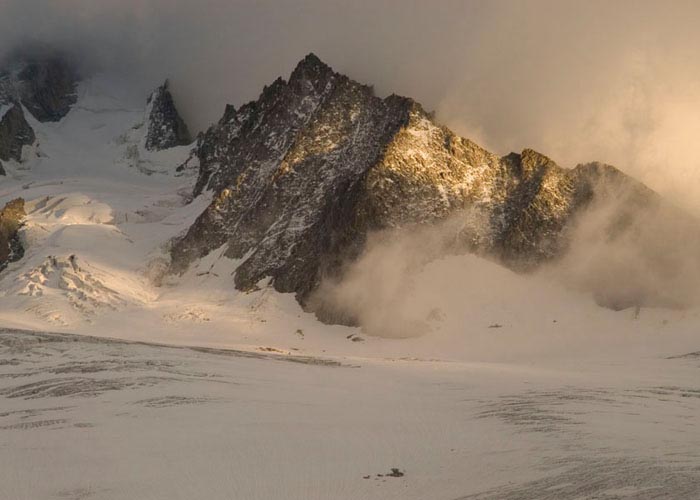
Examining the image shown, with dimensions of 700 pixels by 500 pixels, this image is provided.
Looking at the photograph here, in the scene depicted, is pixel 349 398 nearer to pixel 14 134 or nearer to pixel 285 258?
pixel 285 258

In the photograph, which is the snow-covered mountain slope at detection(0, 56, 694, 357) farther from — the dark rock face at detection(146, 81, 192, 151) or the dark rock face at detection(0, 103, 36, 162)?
the dark rock face at detection(146, 81, 192, 151)

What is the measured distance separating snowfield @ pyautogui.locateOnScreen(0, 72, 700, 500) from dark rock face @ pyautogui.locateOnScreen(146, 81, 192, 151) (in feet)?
234

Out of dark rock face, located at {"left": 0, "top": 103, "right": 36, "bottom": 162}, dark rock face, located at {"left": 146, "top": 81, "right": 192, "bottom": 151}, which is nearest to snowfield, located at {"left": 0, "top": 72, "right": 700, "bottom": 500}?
dark rock face, located at {"left": 0, "top": 103, "right": 36, "bottom": 162}

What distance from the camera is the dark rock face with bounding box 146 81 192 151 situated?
138 meters

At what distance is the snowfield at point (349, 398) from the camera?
1269 centimetres

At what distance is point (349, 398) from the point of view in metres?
22.6

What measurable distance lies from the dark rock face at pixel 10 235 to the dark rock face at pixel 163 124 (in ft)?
174

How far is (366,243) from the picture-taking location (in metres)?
65.8

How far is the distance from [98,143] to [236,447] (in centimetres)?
13334

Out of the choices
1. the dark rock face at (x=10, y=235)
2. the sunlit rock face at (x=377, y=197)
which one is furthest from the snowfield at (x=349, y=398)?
→ the dark rock face at (x=10, y=235)

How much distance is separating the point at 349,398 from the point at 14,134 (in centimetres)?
12822

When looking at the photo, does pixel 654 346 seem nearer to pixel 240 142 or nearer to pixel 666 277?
pixel 666 277

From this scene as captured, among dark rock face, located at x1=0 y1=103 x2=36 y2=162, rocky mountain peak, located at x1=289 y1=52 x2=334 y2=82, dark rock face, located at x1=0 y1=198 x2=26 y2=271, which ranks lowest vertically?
dark rock face, located at x1=0 y1=198 x2=26 y2=271

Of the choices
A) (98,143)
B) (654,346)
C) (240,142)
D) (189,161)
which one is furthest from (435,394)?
(98,143)
